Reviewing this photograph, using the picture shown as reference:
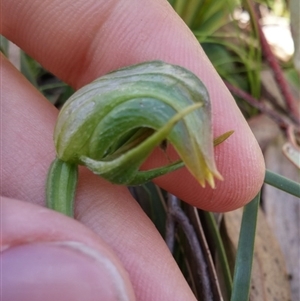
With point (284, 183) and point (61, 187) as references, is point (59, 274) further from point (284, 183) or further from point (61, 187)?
point (284, 183)

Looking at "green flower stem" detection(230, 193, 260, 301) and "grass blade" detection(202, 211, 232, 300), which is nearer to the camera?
"green flower stem" detection(230, 193, 260, 301)

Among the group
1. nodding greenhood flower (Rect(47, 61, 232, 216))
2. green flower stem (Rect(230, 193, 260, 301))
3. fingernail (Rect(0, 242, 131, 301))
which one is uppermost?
nodding greenhood flower (Rect(47, 61, 232, 216))

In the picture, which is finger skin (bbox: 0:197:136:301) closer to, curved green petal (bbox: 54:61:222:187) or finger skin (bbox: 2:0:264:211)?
curved green petal (bbox: 54:61:222:187)

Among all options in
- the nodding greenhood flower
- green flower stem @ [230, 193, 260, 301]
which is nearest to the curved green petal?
the nodding greenhood flower

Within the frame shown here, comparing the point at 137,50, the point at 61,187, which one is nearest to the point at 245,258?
the point at 61,187

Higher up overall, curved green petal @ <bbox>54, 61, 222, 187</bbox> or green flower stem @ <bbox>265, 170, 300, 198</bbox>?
curved green petal @ <bbox>54, 61, 222, 187</bbox>

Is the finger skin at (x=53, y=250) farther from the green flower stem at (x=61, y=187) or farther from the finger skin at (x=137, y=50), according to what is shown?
the finger skin at (x=137, y=50)
